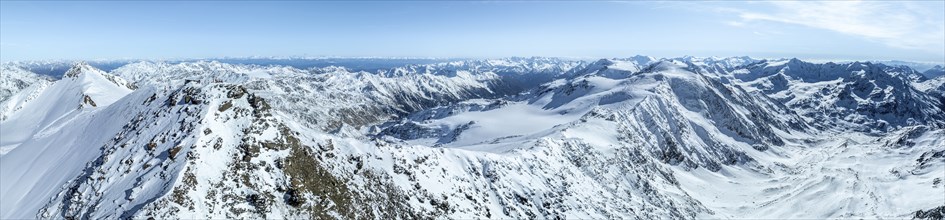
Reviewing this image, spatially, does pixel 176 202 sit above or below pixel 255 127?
below

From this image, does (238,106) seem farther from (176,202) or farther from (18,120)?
(18,120)

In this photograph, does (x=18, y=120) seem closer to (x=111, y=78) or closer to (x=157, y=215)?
(x=111, y=78)

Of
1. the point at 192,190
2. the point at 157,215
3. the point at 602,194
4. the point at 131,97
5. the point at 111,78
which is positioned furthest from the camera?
the point at 111,78

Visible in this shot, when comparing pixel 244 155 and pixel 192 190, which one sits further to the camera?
pixel 244 155

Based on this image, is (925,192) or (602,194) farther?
(925,192)

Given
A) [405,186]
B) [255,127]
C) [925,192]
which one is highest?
[255,127]

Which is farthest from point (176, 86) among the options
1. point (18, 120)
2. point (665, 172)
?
point (665, 172)

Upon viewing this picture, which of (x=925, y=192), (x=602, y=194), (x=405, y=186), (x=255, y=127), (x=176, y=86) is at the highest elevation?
(x=176, y=86)

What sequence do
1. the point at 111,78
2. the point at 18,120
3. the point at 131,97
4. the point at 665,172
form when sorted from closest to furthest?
the point at 131,97
the point at 18,120
the point at 111,78
the point at 665,172

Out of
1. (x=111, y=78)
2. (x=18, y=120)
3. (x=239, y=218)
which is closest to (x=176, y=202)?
(x=239, y=218)
